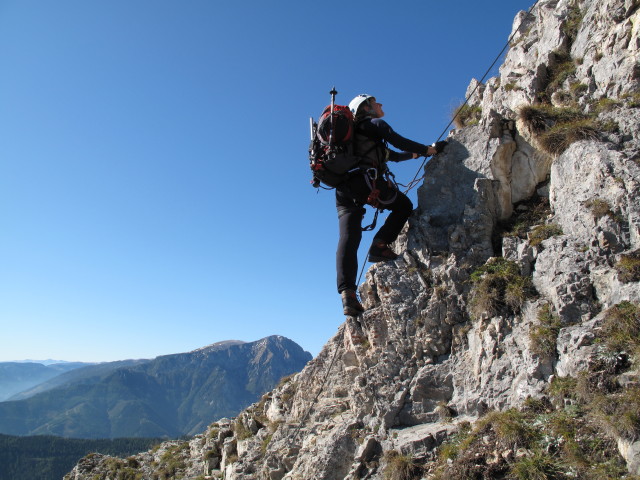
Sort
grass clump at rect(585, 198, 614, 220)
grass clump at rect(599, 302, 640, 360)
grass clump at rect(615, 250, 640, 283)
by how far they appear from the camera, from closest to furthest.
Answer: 1. grass clump at rect(599, 302, 640, 360)
2. grass clump at rect(615, 250, 640, 283)
3. grass clump at rect(585, 198, 614, 220)

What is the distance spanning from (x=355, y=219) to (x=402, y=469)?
17.4ft

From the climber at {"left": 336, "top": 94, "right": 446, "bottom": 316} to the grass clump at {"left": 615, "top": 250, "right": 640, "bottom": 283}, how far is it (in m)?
4.53

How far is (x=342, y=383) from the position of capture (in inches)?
446

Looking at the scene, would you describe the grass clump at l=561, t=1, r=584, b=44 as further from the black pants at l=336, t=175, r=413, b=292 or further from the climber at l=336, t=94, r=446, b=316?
the black pants at l=336, t=175, r=413, b=292

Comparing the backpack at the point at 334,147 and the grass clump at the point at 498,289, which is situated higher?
the backpack at the point at 334,147

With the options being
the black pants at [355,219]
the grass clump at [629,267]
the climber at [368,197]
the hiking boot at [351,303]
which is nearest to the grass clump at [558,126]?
the climber at [368,197]

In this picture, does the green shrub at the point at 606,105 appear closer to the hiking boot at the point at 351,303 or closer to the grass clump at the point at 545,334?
the grass clump at the point at 545,334

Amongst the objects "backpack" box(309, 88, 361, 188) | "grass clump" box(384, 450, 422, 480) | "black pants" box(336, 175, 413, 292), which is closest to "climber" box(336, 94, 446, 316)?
"black pants" box(336, 175, 413, 292)

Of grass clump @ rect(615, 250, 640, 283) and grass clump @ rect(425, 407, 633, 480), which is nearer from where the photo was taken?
grass clump @ rect(425, 407, 633, 480)

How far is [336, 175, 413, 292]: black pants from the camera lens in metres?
10.2

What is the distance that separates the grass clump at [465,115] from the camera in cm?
1354

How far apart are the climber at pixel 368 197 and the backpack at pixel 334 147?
0.94 ft

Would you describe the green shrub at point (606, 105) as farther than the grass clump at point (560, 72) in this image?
No

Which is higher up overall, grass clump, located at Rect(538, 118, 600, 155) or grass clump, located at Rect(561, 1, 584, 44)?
grass clump, located at Rect(561, 1, 584, 44)
